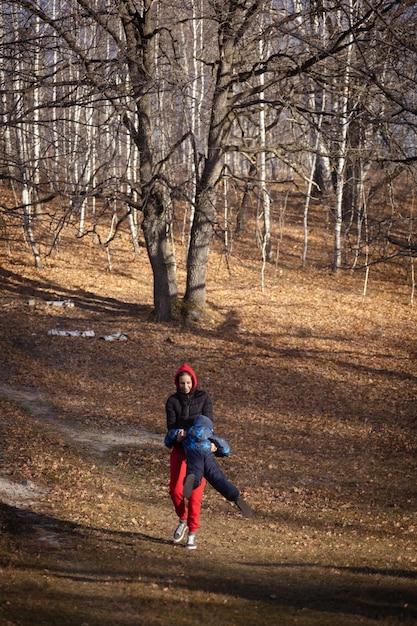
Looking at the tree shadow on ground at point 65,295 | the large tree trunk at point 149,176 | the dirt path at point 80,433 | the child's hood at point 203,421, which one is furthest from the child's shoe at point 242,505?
the tree shadow on ground at point 65,295

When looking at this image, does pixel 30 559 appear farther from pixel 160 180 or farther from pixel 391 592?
pixel 160 180

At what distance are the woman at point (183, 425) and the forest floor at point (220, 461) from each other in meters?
0.26

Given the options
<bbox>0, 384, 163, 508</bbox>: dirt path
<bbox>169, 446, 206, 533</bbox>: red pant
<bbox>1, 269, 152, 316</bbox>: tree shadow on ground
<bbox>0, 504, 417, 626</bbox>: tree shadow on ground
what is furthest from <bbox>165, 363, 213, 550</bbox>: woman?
<bbox>1, 269, 152, 316</bbox>: tree shadow on ground

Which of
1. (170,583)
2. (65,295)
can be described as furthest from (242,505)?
(65,295)

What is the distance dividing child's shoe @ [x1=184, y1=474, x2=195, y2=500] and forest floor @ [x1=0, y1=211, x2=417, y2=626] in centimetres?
56

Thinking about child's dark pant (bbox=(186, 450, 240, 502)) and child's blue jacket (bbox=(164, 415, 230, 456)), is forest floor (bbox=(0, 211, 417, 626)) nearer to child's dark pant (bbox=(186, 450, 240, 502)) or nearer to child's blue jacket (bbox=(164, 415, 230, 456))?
child's dark pant (bbox=(186, 450, 240, 502))

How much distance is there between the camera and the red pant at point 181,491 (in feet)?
23.0

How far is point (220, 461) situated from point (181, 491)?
4.05 metres

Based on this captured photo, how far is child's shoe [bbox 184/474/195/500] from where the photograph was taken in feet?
22.4

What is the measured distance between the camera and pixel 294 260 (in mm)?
30109

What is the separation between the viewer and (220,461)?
11094 millimetres

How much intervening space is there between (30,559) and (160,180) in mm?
13439

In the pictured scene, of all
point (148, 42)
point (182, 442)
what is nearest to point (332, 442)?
point (182, 442)

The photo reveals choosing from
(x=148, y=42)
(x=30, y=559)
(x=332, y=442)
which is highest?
(x=148, y=42)
